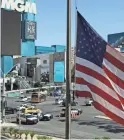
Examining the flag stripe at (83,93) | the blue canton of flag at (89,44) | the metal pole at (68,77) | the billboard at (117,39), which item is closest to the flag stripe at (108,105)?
the flag stripe at (83,93)

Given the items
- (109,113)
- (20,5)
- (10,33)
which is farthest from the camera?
(20,5)

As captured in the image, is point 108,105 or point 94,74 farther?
point 94,74

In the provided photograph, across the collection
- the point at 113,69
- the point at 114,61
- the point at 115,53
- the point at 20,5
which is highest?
the point at 20,5

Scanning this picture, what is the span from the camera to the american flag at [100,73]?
11961mm

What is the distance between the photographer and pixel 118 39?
14075 centimetres

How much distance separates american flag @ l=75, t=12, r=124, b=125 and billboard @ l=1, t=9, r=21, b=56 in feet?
41.8

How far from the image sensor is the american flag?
11961mm

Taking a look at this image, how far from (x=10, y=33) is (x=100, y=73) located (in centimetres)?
1433

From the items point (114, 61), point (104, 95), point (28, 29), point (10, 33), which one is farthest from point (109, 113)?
point (28, 29)

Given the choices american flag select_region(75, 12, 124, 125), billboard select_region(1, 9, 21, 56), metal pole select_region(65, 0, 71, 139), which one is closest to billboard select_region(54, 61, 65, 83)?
billboard select_region(1, 9, 21, 56)

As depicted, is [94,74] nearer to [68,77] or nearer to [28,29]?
[68,77]

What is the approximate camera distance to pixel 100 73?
39.7ft

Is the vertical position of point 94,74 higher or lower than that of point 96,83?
higher

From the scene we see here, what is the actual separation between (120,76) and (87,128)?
29.7 metres
